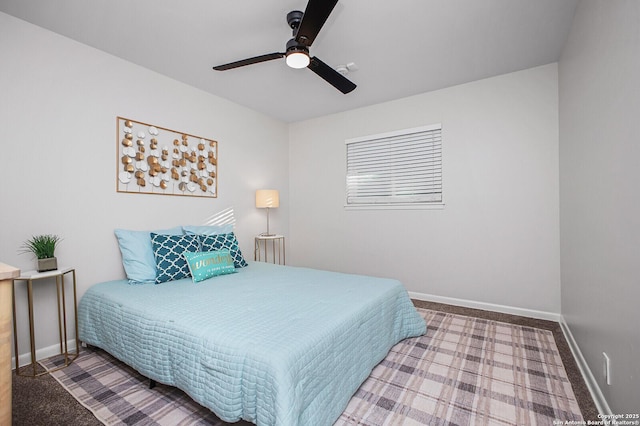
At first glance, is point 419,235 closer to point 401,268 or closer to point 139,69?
point 401,268

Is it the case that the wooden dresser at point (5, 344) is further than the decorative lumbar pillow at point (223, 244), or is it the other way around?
the decorative lumbar pillow at point (223, 244)

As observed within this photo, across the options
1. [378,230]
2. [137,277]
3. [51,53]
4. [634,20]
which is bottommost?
[137,277]

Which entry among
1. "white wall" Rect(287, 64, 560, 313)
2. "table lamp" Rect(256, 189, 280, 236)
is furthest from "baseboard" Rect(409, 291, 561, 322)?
"table lamp" Rect(256, 189, 280, 236)

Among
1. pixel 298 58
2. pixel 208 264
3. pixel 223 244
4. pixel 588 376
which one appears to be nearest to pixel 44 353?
pixel 208 264

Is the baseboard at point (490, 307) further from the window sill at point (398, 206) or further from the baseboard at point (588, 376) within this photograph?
the window sill at point (398, 206)

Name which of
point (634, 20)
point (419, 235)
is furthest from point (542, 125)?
point (634, 20)

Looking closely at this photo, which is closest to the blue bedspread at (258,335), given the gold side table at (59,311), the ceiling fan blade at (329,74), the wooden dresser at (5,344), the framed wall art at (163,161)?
the gold side table at (59,311)

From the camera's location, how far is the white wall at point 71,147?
2.16 metres

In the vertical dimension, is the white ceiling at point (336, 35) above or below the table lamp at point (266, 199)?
above

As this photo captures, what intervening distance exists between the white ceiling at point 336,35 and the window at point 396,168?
672mm

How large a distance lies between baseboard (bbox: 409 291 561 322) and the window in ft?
3.82

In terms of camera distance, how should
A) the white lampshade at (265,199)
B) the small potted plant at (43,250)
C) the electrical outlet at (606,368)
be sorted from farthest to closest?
the white lampshade at (265,199) < the small potted plant at (43,250) < the electrical outlet at (606,368)

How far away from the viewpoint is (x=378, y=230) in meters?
3.96

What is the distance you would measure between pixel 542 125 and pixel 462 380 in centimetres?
260
